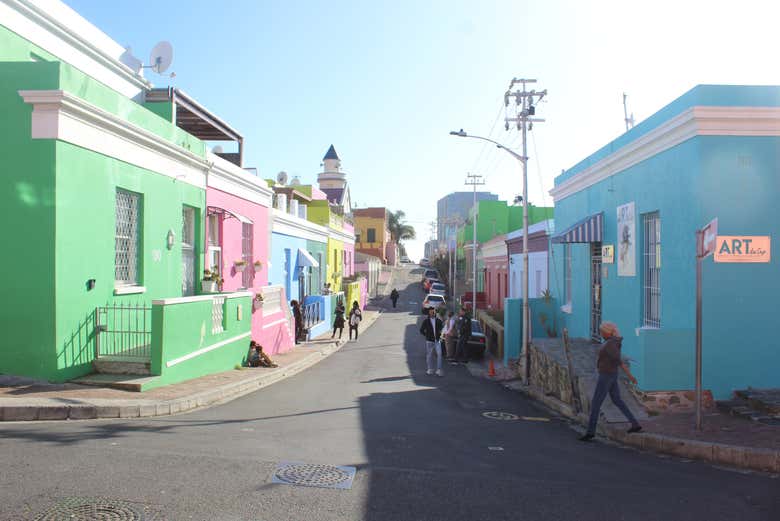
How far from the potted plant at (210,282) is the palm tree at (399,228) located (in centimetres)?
8920

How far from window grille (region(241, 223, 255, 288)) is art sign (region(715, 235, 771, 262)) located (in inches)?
509

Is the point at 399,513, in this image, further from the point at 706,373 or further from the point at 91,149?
the point at 91,149

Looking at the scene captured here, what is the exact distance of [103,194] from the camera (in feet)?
33.0

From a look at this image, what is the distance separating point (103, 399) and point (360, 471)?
14.6ft

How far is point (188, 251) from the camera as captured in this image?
14.5 metres

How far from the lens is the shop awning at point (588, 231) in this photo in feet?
44.9

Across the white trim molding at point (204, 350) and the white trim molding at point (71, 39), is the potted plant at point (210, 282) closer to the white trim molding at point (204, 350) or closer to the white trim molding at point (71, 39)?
the white trim molding at point (204, 350)

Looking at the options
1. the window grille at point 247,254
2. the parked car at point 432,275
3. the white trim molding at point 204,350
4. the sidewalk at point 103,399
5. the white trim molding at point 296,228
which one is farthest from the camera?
the parked car at point 432,275

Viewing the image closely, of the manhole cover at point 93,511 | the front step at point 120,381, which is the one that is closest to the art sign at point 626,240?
the front step at point 120,381

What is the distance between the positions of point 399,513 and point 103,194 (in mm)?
7775

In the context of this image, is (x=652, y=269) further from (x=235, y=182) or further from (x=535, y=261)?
(x=535, y=261)

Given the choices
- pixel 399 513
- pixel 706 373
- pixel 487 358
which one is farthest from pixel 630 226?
pixel 487 358

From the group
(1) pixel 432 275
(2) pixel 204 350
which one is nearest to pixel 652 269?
(2) pixel 204 350

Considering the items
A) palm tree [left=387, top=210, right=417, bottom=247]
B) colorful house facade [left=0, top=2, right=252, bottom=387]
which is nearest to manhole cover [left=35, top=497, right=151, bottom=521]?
colorful house facade [left=0, top=2, right=252, bottom=387]
